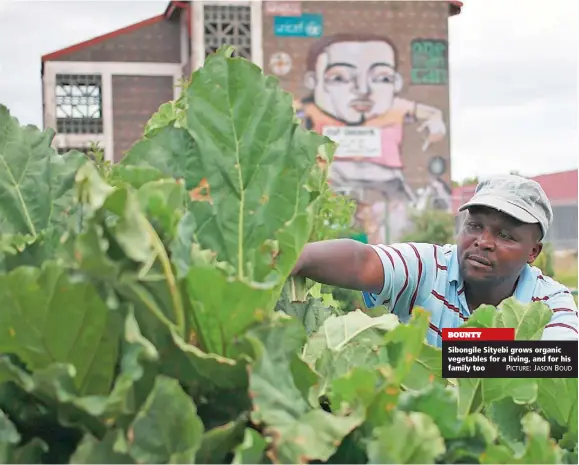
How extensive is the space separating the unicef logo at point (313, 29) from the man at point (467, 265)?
11.1 metres

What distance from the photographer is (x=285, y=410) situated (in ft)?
1.66

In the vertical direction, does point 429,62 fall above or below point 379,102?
above

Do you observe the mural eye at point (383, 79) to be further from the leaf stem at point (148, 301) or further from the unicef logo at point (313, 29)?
the leaf stem at point (148, 301)

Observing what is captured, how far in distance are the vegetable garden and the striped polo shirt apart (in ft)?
1.56

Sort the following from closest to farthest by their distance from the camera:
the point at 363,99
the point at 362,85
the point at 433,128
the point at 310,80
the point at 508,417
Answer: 1. the point at 508,417
2. the point at 310,80
3. the point at 433,128
4. the point at 363,99
5. the point at 362,85

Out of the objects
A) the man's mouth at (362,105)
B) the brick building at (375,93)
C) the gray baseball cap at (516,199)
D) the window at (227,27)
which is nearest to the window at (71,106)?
the gray baseball cap at (516,199)

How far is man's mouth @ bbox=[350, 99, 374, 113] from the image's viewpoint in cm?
1302

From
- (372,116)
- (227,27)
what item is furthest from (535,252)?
(372,116)

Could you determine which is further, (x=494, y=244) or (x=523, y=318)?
(x=494, y=244)

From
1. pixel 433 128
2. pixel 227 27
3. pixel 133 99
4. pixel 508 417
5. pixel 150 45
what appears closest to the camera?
pixel 508 417

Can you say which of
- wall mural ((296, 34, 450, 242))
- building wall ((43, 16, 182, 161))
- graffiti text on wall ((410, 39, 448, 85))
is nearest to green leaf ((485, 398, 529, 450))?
building wall ((43, 16, 182, 161))

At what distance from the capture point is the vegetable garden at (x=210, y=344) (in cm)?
48

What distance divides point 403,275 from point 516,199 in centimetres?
22

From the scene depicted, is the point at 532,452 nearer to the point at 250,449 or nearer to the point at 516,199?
the point at 250,449
